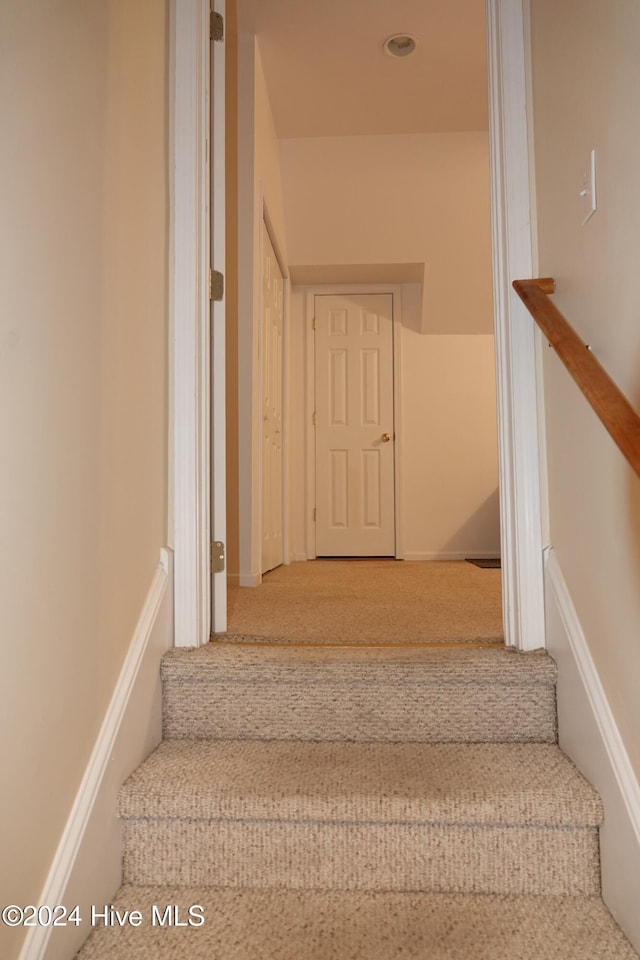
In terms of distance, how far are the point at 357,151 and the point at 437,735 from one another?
4.03 meters

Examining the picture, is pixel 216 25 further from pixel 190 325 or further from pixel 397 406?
pixel 397 406

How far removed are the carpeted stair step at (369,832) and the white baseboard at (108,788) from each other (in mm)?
73

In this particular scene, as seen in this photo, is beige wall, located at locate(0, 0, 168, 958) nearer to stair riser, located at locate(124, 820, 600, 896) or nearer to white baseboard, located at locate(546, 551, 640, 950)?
stair riser, located at locate(124, 820, 600, 896)

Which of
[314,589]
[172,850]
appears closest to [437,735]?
[172,850]

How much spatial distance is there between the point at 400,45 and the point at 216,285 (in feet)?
8.15

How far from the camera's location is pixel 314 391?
206 inches

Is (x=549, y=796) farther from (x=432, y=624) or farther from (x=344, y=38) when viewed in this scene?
(x=344, y=38)

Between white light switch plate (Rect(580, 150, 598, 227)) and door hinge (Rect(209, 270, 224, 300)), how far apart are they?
1.01 m

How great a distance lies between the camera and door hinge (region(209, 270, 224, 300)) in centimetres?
196

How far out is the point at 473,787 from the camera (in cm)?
133

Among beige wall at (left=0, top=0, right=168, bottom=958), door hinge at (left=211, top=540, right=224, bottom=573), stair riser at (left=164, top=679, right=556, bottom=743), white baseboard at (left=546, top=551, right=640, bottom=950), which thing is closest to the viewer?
beige wall at (left=0, top=0, right=168, bottom=958)

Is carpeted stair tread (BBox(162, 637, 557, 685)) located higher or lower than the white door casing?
lower

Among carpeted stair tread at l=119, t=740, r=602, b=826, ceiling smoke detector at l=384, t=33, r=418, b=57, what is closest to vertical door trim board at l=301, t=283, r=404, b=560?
ceiling smoke detector at l=384, t=33, r=418, b=57

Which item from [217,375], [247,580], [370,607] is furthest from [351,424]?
[217,375]
